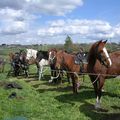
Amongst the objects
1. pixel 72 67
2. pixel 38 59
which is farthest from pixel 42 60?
pixel 72 67

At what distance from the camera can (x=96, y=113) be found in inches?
398

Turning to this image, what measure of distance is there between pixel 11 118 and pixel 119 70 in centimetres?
464

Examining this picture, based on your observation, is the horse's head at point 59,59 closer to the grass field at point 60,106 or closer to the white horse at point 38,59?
the grass field at point 60,106

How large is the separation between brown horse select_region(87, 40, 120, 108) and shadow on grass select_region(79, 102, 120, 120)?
1.16 ft

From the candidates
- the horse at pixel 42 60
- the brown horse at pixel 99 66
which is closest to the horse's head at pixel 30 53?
the horse at pixel 42 60

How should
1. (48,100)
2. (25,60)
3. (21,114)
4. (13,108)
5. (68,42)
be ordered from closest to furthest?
(21,114) < (13,108) < (48,100) < (25,60) < (68,42)

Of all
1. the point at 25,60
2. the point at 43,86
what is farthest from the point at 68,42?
the point at 43,86

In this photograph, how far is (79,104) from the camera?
11625 millimetres

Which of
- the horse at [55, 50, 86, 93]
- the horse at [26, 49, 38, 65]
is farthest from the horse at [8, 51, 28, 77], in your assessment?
the horse at [55, 50, 86, 93]

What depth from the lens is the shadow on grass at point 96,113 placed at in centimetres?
950

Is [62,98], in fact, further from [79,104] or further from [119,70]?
[119,70]

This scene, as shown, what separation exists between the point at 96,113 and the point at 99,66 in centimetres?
180

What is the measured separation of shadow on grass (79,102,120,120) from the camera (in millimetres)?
9500

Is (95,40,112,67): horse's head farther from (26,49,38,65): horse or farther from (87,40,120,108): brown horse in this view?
(26,49,38,65): horse
